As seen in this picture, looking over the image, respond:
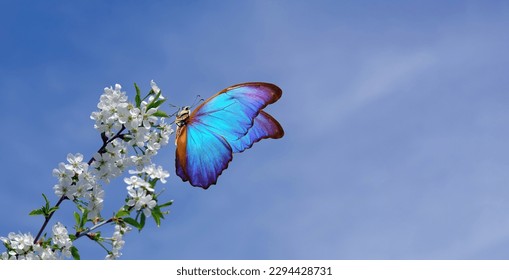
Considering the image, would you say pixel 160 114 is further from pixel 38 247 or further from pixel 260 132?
pixel 38 247

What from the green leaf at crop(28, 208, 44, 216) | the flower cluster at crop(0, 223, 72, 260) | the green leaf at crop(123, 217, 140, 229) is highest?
the green leaf at crop(28, 208, 44, 216)

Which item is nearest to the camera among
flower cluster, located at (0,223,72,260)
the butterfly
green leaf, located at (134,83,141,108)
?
flower cluster, located at (0,223,72,260)

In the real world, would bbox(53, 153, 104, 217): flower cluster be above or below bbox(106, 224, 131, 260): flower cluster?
above

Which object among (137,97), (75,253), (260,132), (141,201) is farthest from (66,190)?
(260,132)

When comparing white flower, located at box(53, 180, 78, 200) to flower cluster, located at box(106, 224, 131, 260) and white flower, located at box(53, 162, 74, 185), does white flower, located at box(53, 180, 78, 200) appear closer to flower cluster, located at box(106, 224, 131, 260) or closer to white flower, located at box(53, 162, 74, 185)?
white flower, located at box(53, 162, 74, 185)

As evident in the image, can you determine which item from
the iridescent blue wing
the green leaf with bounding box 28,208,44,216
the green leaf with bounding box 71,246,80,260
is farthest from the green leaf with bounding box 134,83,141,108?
the green leaf with bounding box 71,246,80,260

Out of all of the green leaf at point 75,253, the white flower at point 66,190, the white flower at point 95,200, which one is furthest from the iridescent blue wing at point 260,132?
the green leaf at point 75,253
